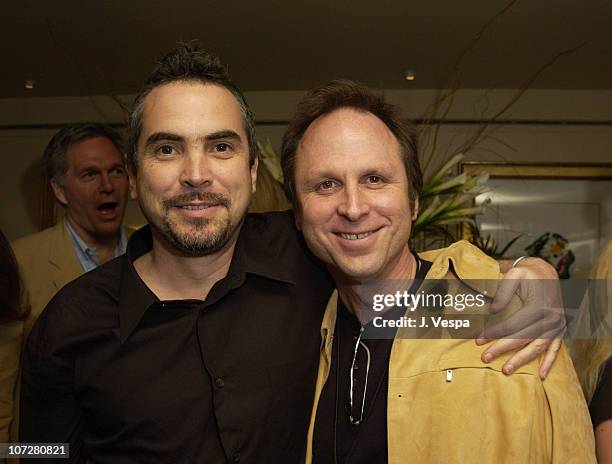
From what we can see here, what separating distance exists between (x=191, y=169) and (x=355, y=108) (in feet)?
0.75

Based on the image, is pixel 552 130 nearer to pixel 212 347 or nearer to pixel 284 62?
pixel 284 62

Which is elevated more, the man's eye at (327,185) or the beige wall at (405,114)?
the beige wall at (405,114)

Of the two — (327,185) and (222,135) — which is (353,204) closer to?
(327,185)

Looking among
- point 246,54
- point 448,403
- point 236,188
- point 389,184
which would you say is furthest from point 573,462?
point 246,54

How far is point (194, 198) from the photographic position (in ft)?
2.35

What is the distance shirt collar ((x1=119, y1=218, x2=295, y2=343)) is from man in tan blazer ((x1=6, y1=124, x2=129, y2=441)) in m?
0.26

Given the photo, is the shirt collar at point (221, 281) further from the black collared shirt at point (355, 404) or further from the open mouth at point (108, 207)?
the open mouth at point (108, 207)

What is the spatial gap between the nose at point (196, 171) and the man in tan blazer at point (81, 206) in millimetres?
434

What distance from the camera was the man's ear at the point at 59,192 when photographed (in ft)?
3.81

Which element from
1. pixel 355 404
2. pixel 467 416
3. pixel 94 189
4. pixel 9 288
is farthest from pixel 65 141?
pixel 467 416

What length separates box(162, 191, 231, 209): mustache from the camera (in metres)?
0.72

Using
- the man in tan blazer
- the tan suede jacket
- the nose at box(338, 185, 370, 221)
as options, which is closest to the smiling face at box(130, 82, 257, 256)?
the nose at box(338, 185, 370, 221)

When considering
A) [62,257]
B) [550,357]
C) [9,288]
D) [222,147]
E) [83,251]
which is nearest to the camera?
[550,357]

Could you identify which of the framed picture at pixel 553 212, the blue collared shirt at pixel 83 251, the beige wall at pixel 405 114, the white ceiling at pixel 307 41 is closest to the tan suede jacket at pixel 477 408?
the framed picture at pixel 553 212
